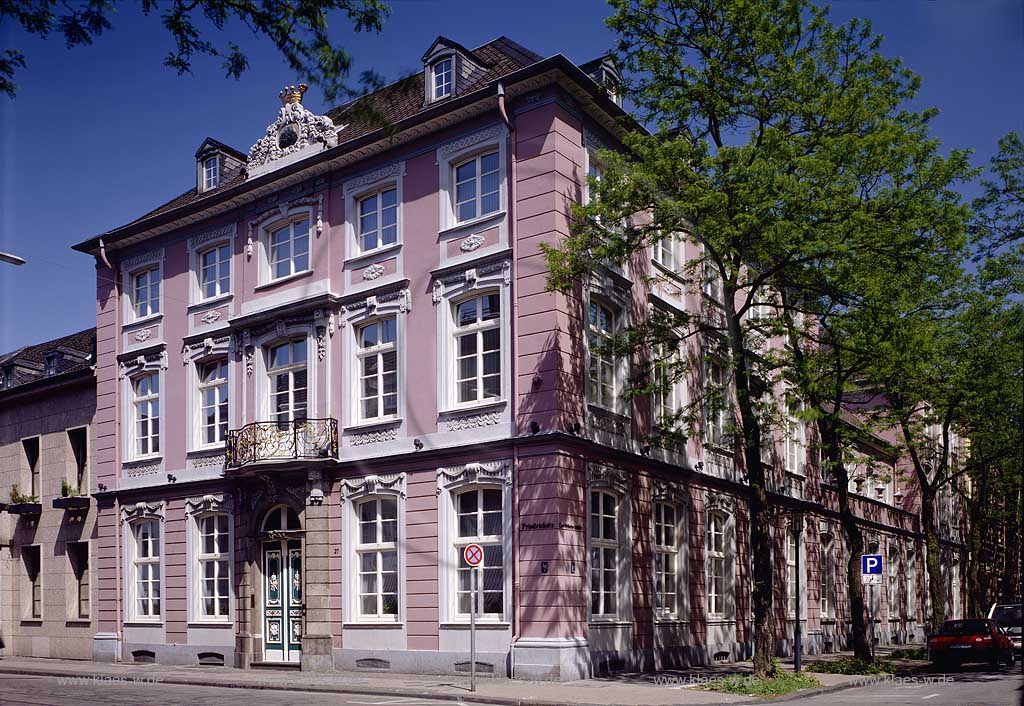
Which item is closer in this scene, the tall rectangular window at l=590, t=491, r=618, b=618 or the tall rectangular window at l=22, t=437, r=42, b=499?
Answer: the tall rectangular window at l=590, t=491, r=618, b=618

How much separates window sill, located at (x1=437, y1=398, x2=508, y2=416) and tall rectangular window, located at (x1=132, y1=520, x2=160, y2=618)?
1066 centimetres

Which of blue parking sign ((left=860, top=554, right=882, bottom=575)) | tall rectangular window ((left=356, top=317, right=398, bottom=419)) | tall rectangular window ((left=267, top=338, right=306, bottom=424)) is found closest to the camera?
tall rectangular window ((left=356, top=317, right=398, bottom=419))

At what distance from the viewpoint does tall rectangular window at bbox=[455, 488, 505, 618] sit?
2228cm

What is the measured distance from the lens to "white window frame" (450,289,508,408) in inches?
898

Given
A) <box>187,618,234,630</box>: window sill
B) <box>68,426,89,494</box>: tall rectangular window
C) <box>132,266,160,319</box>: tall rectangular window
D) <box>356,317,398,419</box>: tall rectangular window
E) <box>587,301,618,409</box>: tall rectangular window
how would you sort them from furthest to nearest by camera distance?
<box>68,426,89,494</box>: tall rectangular window → <box>132,266,160,319</box>: tall rectangular window → <box>187,618,234,630</box>: window sill → <box>356,317,398,419</box>: tall rectangular window → <box>587,301,618,409</box>: tall rectangular window

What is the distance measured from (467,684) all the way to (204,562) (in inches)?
409

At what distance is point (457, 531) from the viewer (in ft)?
76.1

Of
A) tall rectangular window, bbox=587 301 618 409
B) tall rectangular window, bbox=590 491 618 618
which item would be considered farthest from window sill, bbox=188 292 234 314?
tall rectangular window, bbox=590 491 618 618

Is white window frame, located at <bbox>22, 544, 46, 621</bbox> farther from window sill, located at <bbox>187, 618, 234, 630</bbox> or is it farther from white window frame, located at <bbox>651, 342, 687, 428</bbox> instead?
white window frame, located at <bbox>651, 342, 687, 428</bbox>

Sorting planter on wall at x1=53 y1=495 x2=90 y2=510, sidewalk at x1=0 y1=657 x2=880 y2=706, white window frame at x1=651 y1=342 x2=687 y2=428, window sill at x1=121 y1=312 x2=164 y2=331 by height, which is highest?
window sill at x1=121 y1=312 x2=164 y2=331

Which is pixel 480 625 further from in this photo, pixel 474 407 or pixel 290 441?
pixel 290 441

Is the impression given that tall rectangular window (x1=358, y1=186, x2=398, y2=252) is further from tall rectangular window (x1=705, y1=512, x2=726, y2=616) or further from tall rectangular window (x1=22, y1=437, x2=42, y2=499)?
tall rectangular window (x1=22, y1=437, x2=42, y2=499)

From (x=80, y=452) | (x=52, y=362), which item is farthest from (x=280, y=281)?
(x=52, y=362)

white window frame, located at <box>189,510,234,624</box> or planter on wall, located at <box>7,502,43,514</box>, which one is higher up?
planter on wall, located at <box>7,502,43,514</box>
